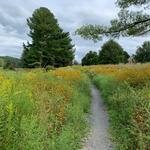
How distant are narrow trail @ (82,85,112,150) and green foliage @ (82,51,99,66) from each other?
58538 mm

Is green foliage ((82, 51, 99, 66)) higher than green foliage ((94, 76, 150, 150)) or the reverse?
higher

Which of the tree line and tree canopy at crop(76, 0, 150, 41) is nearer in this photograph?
tree canopy at crop(76, 0, 150, 41)

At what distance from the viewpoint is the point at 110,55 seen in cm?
7444

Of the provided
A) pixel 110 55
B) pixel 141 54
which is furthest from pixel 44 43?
pixel 141 54

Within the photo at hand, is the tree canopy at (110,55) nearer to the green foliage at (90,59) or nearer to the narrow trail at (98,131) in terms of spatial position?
the green foliage at (90,59)

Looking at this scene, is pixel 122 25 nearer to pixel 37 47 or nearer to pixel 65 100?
pixel 65 100

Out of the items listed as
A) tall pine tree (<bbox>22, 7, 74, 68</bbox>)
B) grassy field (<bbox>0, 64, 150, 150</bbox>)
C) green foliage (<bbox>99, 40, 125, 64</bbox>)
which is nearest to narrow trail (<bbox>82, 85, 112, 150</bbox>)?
grassy field (<bbox>0, 64, 150, 150</bbox>)

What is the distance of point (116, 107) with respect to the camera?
15492 mm

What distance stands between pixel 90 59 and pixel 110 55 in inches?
173

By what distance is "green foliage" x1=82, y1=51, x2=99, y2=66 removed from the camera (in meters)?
76.7

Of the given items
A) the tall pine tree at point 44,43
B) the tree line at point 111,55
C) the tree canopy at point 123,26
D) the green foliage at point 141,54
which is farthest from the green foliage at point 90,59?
the tree canopy at point 123,26

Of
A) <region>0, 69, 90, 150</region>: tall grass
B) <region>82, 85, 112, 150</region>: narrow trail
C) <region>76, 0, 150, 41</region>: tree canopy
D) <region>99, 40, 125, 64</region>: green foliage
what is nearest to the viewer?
<region>0, 69, 90, 150</region>: tall grass

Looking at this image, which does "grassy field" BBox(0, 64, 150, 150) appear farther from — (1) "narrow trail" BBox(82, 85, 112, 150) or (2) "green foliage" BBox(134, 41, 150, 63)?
(2) "green foliage" BBox(134, 41, 150, 63)

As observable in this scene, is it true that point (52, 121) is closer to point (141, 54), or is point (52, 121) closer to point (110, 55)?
point (110, 55)
